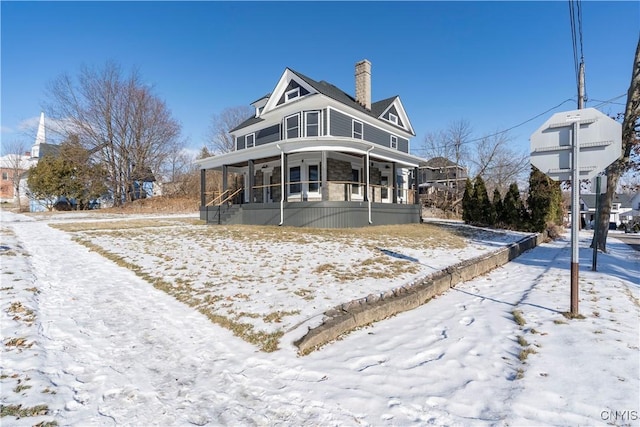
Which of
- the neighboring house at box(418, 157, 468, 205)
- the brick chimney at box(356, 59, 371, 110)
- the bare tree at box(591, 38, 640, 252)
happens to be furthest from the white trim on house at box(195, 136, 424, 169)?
the neighboring house at box(418, 157, 468, 205)

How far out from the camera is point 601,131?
3.98 m

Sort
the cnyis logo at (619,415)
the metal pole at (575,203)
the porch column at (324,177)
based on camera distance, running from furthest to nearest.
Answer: the porch column at (324,177), the metal pole at (575,203), the cnyis logo at (619,415)

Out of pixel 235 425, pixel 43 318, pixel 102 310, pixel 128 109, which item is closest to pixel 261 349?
pixel 235 425

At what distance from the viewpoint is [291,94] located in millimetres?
18891

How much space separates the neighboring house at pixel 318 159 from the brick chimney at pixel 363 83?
0.06m

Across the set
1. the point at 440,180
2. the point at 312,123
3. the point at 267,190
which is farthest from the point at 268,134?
the point at 440,180

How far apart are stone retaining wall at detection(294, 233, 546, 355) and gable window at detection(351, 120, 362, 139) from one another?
1236 centimetres

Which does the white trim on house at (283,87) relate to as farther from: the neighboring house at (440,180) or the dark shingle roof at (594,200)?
the dark shingle roof at (594,200)

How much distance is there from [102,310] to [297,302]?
9.64 feet

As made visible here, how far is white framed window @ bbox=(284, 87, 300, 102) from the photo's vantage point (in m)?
18.5

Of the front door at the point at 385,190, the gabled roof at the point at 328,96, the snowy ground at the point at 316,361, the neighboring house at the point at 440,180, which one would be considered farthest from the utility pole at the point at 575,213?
the neighboring house at the point at 440,180

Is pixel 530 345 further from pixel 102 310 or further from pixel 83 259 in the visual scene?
pixel 83 259

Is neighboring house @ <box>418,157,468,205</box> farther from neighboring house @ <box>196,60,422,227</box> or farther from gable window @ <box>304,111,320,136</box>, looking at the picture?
gable window @ <box>304,111,320,136</box>

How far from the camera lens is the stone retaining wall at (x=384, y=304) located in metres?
3.69
